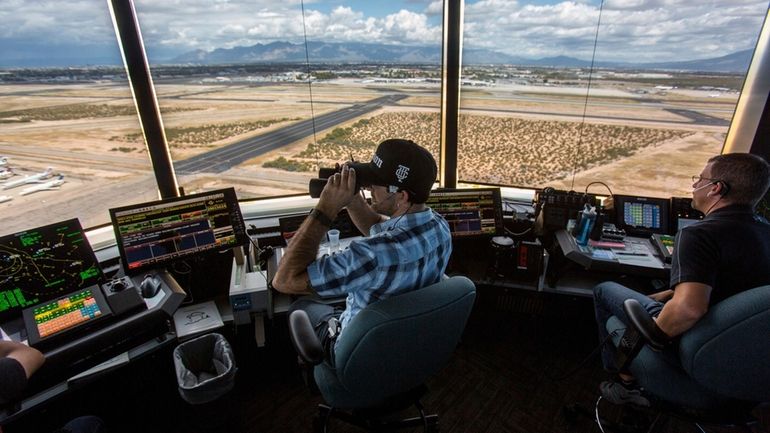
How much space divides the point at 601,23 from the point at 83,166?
3.59 metres

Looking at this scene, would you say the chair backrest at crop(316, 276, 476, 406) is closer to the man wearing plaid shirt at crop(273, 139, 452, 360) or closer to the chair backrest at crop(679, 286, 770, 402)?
the man wearing plaid shirt at crop(273, 139, 452, 360)

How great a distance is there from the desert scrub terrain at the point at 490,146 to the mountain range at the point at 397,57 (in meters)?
0.43

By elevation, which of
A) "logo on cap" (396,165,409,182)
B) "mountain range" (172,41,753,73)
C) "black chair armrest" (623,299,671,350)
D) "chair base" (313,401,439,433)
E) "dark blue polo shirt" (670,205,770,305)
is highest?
"mountain range" (172,41,753,73)

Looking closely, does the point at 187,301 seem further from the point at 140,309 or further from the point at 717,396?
the point at 717,396

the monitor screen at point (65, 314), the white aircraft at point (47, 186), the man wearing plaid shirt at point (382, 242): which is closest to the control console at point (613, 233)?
the man wearing plaid shirt at point (382, 242)

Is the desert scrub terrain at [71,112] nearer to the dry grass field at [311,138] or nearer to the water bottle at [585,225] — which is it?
the dry grass field at [311,138]

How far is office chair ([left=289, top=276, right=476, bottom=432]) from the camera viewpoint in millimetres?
988

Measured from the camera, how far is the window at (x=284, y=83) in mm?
2447

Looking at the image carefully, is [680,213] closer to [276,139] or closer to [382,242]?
[382,242]

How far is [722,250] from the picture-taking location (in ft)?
4.08

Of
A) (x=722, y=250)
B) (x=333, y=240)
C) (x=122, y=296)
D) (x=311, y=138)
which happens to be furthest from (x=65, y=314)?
(x=722, y=250)

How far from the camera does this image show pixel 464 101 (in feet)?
9.01

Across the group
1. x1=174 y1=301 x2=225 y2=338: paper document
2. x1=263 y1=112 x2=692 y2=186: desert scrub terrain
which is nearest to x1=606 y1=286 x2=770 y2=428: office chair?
x1=263 y1=112 x2=692 y2=186: desert scrub terrain

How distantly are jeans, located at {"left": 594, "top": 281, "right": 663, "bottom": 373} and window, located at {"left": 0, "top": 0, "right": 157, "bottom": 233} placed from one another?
2548 mm
